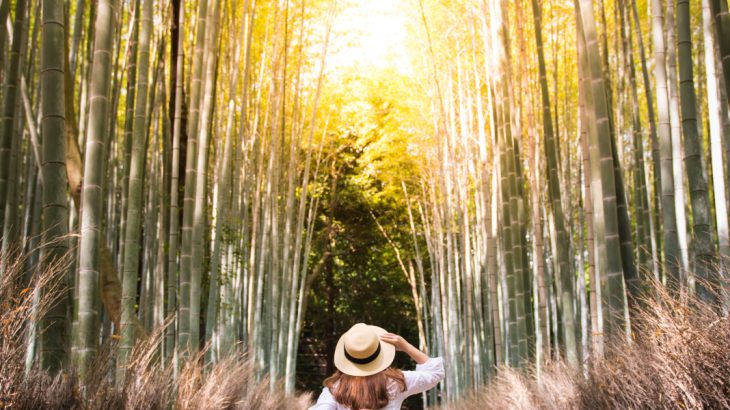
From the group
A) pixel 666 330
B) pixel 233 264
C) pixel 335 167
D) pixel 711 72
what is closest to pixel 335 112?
pixel 335 167

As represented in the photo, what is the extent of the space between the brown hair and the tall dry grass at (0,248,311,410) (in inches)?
26.6

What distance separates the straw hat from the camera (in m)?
1.82

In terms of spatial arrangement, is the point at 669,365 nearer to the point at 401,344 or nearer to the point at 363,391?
the point at 401,344

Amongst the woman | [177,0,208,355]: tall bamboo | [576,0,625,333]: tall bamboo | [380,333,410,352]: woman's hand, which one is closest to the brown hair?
the woman

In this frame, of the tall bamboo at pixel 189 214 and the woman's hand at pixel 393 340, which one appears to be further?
the tall bamboo at pixel 189 214

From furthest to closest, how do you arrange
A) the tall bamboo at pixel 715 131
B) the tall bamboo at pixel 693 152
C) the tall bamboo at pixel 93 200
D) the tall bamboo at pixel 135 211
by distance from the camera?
1. the tall bamboo at pixel 715 131
2. the tall bamboo at pixel 135 211
3. the tall bamboo at pixel 693 152
4. the tall bamboo at pixel 93 200

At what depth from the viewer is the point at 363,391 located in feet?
6.01

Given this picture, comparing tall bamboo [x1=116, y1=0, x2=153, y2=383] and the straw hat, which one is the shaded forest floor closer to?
tall bamboo [x1=116, y1=0, x2=153, y2=383]

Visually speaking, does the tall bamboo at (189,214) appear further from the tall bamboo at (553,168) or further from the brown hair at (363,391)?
the brown hair at (363,391)

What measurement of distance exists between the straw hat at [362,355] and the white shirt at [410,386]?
86 mm

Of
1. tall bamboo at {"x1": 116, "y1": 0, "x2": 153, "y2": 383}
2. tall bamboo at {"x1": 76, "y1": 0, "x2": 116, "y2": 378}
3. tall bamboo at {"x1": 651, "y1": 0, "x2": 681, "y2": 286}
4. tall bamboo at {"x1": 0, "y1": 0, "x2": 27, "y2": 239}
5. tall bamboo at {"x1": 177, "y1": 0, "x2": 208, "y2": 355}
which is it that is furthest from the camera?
tall bamboo at {"x1": 177, "y1": 0, "x2": 208, "y2": 355}

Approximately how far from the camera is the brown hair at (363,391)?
182cm

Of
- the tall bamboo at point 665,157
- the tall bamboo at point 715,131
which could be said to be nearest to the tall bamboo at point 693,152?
the tall bamboo at point 665,157

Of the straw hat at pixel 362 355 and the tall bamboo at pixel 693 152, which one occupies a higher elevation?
the tall bamboo at pixel 693 152
